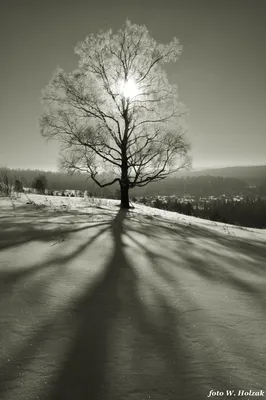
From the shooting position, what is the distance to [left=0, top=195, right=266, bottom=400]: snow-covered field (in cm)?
129

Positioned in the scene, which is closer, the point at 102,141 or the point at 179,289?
the point at 179,289

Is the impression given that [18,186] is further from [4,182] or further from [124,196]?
[124,196]

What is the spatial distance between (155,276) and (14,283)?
1514 millimetres

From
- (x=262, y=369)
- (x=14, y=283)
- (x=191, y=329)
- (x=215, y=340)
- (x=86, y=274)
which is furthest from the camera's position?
(x=86, y=274)

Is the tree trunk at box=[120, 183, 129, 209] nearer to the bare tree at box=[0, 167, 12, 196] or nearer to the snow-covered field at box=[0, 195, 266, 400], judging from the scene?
the bare tree at box=[0, 167, 12, 196]

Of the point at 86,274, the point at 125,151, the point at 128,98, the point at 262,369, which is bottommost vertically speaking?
the point at 262,369

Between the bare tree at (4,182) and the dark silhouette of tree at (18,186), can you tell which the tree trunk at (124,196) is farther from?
the dark silhouette of tree at (18,186)

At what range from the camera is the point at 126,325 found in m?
1.80

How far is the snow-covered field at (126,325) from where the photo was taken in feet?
4.22

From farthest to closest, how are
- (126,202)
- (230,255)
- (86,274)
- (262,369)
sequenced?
(126,202) → (230,255) → (86,274) → (262,369)

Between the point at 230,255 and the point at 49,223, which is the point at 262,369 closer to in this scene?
the point at 230,255

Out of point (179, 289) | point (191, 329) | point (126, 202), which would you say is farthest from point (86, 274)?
point (126, 202)

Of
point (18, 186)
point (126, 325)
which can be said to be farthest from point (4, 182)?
point (126, 325)

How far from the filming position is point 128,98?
9.98 metres
